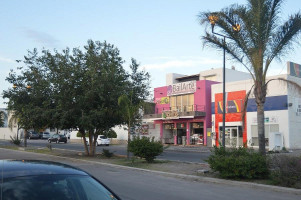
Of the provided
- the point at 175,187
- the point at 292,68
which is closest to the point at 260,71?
the point at 175,187

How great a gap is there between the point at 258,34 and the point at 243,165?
19.4 ft

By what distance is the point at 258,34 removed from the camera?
14.4m

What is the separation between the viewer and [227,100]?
3844 centimetres

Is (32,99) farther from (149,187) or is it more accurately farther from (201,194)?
(201,194)

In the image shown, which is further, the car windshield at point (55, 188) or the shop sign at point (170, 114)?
the shop sign at point (170, 114)

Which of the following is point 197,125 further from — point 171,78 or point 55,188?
point 55,188

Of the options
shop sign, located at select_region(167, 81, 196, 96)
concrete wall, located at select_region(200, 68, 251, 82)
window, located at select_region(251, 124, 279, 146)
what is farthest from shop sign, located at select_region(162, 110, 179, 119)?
concrete wall, located at select_region(200, 68, 251, 82)

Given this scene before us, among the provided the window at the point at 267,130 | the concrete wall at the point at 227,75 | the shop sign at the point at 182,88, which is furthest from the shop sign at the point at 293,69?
the shop sign at the point at 182,88

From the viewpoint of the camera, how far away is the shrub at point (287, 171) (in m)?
10.6

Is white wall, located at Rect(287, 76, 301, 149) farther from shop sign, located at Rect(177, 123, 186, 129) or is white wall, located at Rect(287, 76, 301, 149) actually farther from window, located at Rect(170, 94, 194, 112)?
shop sign, located at Rect(177, 123, 186, 129)

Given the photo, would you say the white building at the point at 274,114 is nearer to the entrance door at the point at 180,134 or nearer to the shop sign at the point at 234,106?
the shop sign at the point at 234,106

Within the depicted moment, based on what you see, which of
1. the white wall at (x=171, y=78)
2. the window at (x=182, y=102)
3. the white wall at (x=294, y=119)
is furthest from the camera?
the white wall at (x=171, y=78)

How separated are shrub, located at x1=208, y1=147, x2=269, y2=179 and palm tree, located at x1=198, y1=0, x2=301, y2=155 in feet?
5.15

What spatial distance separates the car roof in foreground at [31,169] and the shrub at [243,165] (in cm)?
912
